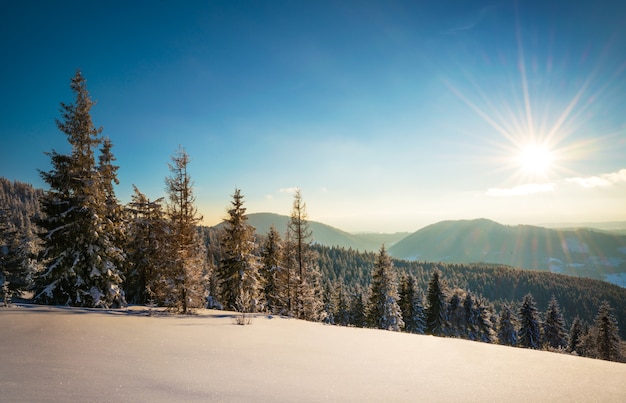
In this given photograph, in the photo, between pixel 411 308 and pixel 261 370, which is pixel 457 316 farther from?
pixel 261 370

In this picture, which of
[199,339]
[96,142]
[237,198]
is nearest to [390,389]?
[199,339]

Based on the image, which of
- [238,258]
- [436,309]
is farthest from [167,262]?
[436,309]

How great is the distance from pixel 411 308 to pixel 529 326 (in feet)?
68.3

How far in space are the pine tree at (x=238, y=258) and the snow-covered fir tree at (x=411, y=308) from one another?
28203 millimetres

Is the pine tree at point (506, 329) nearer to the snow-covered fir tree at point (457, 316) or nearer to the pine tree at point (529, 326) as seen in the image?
the pine tree at point (529, 326)

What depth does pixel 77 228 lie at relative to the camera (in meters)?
16.4

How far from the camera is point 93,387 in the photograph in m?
3.36

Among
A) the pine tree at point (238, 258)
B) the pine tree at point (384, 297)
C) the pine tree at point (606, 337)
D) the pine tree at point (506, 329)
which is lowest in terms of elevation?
the pine tree at point (506, 329)

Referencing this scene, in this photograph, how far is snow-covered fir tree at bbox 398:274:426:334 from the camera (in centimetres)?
4356

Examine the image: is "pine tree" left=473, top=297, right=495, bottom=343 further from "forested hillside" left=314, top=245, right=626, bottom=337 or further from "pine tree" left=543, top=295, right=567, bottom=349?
"forested hillside" left=314, top=245, right=626, bottom=337

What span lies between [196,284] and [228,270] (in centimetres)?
1030

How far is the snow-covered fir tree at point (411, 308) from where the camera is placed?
143ft

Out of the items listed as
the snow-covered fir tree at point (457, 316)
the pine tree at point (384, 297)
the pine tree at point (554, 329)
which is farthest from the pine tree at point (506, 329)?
the pine tree at point (384, 297)

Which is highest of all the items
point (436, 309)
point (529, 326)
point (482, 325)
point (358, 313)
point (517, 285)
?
point (436, 309)
